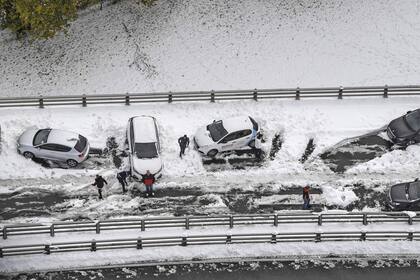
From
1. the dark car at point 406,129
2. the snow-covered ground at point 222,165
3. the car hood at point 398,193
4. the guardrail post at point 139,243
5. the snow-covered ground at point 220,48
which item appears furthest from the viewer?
the snow-covered ground at point 220,48

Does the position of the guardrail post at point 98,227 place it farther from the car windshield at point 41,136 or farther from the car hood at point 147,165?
the car windshield at point 41,136

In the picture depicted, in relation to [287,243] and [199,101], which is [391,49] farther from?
[287,243]

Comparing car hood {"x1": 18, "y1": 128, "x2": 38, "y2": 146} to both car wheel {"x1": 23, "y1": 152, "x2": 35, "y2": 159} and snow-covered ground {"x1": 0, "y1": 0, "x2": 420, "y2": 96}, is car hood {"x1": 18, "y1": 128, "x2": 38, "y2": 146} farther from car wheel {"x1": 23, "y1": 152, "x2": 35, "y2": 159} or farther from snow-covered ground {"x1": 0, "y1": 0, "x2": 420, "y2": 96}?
snow-covered ground {"x1": 0, "y1": 0, "x2": 420, "y2": 96}

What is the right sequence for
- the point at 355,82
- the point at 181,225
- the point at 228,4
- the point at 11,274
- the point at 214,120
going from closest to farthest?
the point at 11,274
the point at 181,225
the point at 214,120
the point at 355,82
the point at 228,4

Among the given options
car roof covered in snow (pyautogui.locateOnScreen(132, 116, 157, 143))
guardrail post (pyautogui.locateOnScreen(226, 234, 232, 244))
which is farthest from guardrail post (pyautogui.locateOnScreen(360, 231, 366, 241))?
car roof covered in snow (pyautogui.locateOnScreen(132, 116, 157, 143))

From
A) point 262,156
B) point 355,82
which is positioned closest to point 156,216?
point 262,156

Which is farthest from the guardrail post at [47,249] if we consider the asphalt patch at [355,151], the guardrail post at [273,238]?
the asphalt patch at [355,151]
